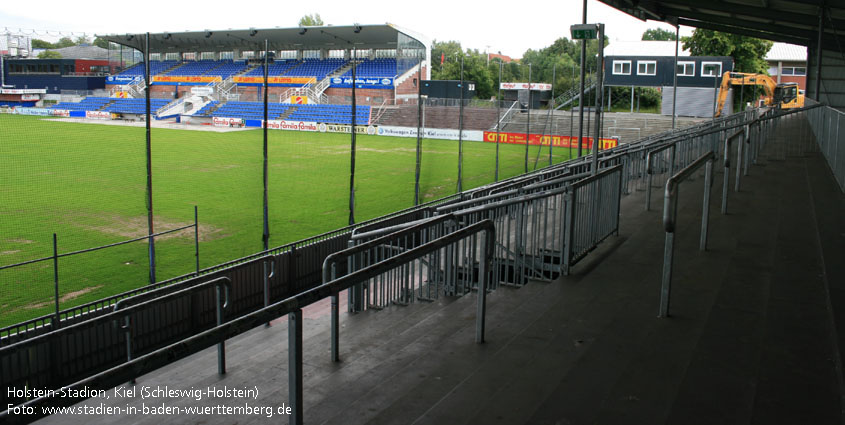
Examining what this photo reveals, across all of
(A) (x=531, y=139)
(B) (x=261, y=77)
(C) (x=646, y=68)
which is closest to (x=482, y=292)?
(A) (x=531, y=139)

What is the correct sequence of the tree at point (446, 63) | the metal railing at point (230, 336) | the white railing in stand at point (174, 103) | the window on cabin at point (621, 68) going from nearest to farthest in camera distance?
the metal railing at point (230, 336)
the window on cabin at point (621, 68)
the white railing in stand at point (174, 103)
the tree at point (446, 63)

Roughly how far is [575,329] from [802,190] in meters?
7.47

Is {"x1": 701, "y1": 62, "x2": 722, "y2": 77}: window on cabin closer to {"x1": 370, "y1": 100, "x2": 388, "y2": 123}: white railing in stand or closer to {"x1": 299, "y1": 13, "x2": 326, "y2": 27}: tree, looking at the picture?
{"x1": 370, "y1": 100, "x2": 388, "y2": 123}: white railing in stand

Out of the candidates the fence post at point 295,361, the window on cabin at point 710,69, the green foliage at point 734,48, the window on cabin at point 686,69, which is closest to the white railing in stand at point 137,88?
the window on cabin at point 686,69

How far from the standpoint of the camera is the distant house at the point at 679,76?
47.8 metres

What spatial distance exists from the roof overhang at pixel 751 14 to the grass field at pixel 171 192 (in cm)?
847

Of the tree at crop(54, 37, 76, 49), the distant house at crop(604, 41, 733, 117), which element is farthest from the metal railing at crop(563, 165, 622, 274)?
the tree at crop(54, 37, 76, 49)

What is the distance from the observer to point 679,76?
1938 inches

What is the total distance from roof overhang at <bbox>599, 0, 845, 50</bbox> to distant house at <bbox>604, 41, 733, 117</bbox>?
73.7 feet

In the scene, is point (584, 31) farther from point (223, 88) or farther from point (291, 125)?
point (223, 88)

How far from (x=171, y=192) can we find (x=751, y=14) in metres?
17.9

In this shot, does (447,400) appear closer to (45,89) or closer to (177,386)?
(177,386)

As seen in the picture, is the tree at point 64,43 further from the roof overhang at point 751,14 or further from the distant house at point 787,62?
the roof overhang at point 751,14

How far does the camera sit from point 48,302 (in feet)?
34.8
